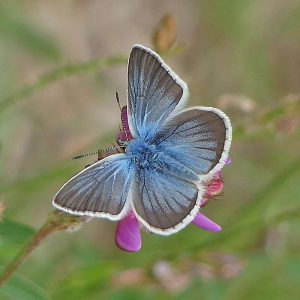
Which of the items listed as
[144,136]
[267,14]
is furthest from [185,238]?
[267,14]

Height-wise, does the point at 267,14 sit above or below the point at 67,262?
above

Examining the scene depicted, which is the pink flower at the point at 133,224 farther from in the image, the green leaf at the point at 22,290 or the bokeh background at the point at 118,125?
the bokeh background at the point at 118,125

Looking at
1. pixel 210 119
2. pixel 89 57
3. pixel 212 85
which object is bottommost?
pixel 210 119

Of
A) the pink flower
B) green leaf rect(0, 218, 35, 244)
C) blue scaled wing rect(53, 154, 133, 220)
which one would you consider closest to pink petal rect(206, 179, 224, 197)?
the pink flower

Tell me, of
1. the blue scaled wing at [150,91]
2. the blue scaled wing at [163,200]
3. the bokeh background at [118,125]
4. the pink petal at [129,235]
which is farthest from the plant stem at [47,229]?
the bokeh background at [118,125]

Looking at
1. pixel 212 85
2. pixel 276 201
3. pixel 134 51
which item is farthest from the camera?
pixel 212 85

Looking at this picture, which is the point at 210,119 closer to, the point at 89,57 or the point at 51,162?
the point at 51,162

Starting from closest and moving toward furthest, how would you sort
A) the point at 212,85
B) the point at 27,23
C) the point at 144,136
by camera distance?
the point at 144,136, the point at 27,23, the point at 212,85

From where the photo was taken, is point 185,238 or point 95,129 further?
point 95,129
